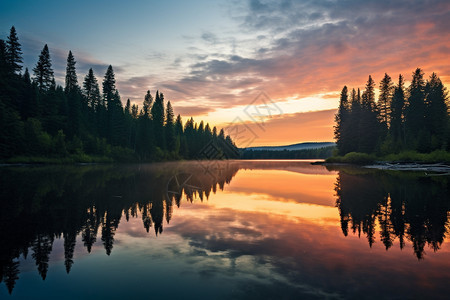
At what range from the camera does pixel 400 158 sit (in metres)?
54.7

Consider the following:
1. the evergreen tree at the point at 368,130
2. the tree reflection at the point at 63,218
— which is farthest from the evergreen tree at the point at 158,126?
the tree reflection at the point at 63,218

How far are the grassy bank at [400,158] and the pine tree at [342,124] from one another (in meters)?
4.43

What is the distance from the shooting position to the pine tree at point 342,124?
75.7m

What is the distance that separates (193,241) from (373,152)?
234 ft

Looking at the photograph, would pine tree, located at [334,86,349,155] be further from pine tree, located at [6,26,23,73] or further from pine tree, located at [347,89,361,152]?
pine tree, located at [6,26,23,73]

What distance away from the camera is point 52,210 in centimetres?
1208

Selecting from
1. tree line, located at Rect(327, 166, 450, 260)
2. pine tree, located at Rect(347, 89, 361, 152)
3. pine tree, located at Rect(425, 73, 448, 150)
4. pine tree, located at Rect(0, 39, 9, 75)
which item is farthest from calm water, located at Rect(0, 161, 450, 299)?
pine tree, located at Rect(347, 89, 361, 152)

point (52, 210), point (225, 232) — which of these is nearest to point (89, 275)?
point (225, 232)

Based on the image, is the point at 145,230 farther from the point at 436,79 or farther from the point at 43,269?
the point at 436,79

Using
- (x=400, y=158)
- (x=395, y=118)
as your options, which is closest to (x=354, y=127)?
(x=395, y=118)

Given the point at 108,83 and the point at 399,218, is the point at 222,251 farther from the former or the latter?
the point at 108,83

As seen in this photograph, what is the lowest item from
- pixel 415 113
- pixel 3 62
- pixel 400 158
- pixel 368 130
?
pixel 400 158

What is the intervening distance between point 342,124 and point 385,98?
13.5 m

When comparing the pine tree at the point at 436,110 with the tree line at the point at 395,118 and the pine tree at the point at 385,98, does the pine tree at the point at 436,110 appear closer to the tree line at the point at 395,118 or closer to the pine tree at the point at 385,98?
the tree line at the point at 395,118
